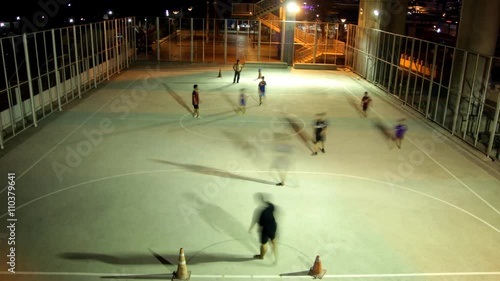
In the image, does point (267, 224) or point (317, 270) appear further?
point (267, 224)

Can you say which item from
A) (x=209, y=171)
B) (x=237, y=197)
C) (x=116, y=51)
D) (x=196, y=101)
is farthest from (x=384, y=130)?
(x=116, y=51)

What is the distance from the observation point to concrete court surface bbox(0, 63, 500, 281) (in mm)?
9766

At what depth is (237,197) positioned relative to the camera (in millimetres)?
12953

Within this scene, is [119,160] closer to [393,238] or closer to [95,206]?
[95,206]

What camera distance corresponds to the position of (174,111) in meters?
22.5

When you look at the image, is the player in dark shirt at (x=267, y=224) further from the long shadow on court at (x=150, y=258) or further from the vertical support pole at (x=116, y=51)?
the vertical support pole at (x=116, y=51)

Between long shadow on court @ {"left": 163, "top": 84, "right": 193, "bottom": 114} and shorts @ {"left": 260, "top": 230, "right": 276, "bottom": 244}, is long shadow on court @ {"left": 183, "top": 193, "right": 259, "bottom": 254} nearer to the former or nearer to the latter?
shorts @ {"left": 260, "top": 230, "right": 276, "bottom": 244}

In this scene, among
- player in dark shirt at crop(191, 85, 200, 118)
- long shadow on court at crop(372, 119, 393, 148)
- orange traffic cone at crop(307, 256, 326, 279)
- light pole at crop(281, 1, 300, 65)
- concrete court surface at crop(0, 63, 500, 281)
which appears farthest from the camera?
light pole at crop(281, 1, 300, 65)

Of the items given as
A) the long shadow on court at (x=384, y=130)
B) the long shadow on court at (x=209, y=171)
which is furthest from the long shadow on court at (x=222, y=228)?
the long shadow on court at (x=384, y=130)

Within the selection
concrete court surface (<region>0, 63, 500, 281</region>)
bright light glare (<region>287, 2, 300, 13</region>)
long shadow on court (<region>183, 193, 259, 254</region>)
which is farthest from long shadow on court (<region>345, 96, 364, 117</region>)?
Result: bright light glare (<region>287, 2, 300, 13</region>)

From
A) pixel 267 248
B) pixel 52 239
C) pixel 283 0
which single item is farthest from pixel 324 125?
pixel 283 0

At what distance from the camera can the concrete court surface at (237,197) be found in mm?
9766

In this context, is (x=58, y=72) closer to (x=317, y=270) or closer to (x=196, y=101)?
(x=196, y=101)

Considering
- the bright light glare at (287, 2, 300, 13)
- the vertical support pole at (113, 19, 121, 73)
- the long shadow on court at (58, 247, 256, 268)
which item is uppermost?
the bright light glare at (287, 2, 300, 13)
